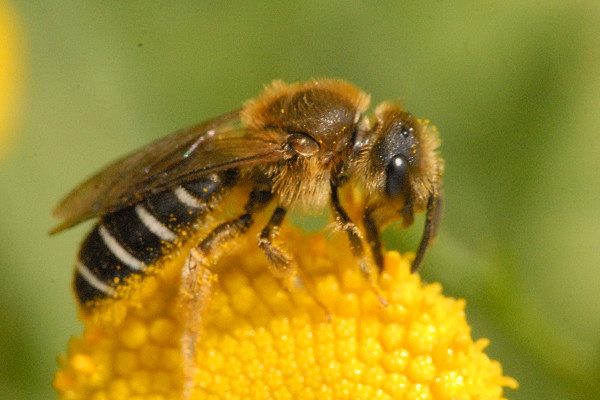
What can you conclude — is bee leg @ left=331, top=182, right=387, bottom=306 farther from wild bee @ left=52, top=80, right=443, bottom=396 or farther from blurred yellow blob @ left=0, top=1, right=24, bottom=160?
blurred yellow blob @ left=0, top=1, right=24, bottom=160

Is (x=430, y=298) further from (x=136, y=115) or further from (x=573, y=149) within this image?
(x=136, y=115)

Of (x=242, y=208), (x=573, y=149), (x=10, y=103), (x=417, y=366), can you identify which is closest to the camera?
(x=417, y=366)

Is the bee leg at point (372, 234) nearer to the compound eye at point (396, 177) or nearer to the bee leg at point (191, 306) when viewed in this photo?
the compound eye at point (396, 177)

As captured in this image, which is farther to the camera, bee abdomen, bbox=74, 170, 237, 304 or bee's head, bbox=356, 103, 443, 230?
bee abdomen, bbox=74, 170, 237, 304

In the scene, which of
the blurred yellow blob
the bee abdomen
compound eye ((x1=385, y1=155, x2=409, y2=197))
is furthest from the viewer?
Answer: the blurred yellow blob

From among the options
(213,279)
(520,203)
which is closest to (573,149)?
(520,203)

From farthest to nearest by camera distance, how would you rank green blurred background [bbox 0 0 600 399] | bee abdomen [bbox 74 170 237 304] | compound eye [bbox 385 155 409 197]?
green blurred background [bbox 0 0 600 399] → bee abdomen [bbox 74 170 237 304] → compound eye [bbox 385 155 409 197]

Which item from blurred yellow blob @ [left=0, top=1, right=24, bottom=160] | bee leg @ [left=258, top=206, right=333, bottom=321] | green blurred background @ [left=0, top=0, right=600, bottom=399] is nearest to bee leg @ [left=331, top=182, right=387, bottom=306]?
bee leg @ [left=258, top=206, right=333, bottom=321]

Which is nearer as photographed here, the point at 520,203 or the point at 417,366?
the point at 417,366
